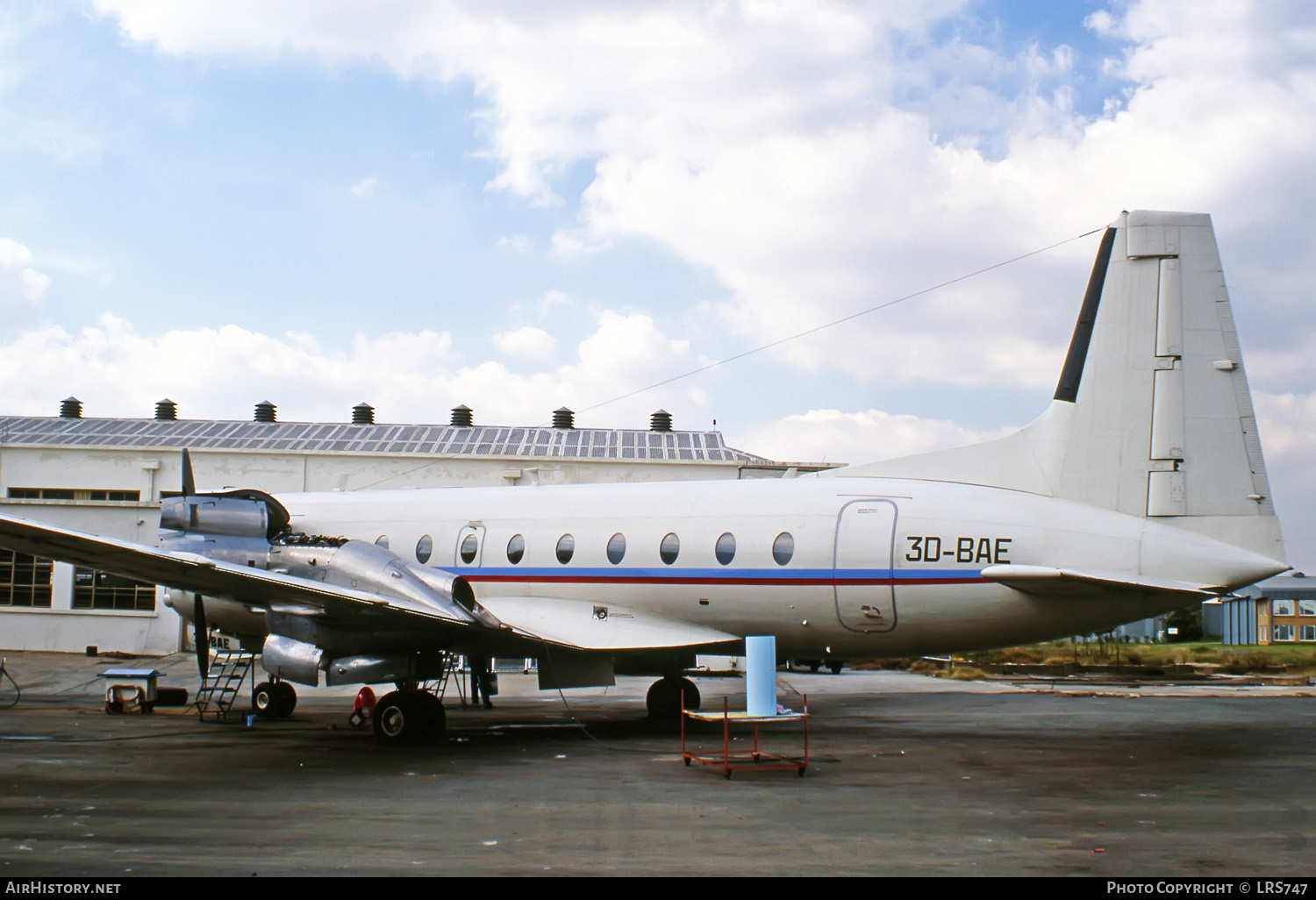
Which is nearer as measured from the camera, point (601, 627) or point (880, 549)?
point (880, 549)

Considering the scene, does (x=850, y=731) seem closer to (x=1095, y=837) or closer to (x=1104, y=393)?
(x=1104, y=393)

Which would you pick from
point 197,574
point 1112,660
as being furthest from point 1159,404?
point 1112,660

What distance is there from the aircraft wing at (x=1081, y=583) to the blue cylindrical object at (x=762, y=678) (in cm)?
352

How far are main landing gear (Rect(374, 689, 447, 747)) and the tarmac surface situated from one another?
33 centimetres

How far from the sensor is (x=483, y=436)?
41188 millimetres

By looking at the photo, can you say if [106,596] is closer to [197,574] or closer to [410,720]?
[410,720]

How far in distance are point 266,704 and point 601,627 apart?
705 cm

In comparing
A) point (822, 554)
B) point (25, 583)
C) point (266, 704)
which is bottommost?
point (266, 704)

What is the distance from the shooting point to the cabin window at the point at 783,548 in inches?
583

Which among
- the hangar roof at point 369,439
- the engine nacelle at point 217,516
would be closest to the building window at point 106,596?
the hangar roof at point 369,439

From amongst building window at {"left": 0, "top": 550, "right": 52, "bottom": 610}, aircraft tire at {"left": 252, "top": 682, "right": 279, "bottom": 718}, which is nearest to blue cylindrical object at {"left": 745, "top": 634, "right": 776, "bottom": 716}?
aircraft tire at {"left": 252, "top": 682, "right": 279, "bottom": 718}

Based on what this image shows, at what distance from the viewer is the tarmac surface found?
7270mm

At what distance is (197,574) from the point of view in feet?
40.1

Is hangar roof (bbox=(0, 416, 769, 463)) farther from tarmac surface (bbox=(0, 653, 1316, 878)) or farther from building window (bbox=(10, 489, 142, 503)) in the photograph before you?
tarmac surface (bbox=(0, 653, 1316, 878))
